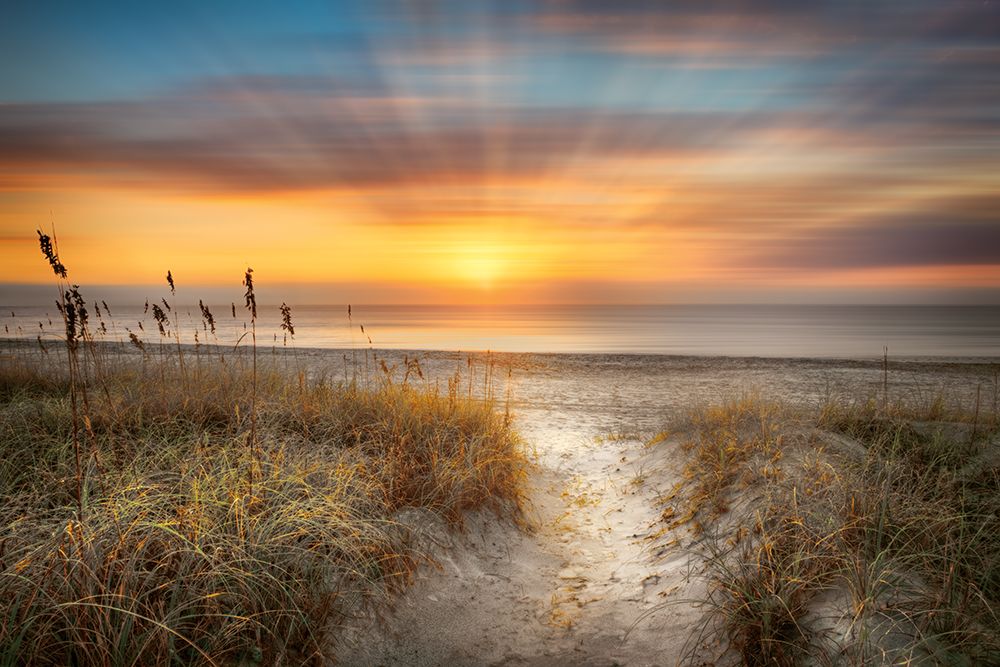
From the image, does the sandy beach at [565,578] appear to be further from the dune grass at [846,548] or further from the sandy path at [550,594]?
the dune grass at [846,548]

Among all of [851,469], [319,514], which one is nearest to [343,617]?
[319,514]

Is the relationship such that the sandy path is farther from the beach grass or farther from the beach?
the beach grass

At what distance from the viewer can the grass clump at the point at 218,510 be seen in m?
3.10

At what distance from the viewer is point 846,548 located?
3.87 metres

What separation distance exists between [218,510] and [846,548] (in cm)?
447

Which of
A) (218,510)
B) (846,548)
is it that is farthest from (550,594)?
(218,510)

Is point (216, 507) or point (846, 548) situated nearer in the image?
point (846, 548)

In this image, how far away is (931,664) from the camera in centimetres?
293

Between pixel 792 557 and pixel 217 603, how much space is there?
3.74 meters

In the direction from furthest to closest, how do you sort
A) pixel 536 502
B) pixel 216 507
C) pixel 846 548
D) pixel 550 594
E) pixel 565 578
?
1. pixel 536 502
2. pixel 565 578
3. pixel 550 594
4. pixel 216 507
5. pixel 846 548

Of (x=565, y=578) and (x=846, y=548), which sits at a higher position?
(x=846, y=548)

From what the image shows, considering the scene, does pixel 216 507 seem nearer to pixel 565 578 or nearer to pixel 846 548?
pixel 565 578

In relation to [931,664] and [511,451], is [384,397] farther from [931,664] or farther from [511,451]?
[931,664]

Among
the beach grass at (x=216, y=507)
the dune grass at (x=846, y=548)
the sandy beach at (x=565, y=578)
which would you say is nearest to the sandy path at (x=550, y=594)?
the sandy beach at (x=565, y=578)
